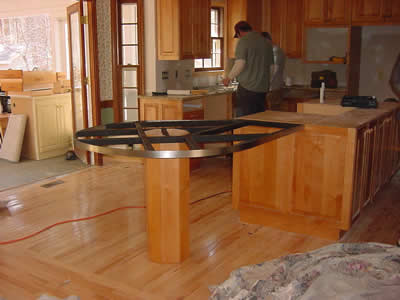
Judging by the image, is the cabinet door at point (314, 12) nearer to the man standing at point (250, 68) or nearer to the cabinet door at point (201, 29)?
the cabinet door at point (201, 29)

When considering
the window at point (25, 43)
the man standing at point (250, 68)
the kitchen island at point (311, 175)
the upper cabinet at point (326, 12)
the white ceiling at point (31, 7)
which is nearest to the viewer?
the kitchen island at point (311, 175)

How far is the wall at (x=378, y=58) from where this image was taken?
6.46m

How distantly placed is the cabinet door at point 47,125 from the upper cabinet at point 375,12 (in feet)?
14.4

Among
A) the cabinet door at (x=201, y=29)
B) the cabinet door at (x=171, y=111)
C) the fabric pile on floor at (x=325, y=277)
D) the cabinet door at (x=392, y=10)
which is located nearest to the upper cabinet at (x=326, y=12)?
the cabinet door at (x=392, y=10)

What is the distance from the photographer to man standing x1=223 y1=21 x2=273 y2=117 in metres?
5.16

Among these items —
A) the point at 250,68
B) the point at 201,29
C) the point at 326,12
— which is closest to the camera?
the point at 250,68

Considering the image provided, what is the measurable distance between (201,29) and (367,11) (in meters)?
2.36

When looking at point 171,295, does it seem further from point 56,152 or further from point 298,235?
point 56,152

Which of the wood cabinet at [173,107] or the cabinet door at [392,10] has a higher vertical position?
the cabinet door at [392,10]

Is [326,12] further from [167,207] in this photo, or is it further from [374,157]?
[167,207]

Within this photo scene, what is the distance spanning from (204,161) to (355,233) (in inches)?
109

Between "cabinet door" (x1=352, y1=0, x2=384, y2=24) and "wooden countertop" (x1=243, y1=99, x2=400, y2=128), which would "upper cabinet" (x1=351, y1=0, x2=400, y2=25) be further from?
"wooden countertop" (x1=243, y1=99, x2=400, y2=128)

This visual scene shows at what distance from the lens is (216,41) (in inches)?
288

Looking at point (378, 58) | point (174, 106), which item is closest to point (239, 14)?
point (378, 58)
